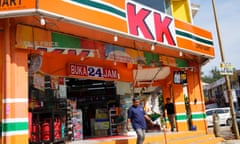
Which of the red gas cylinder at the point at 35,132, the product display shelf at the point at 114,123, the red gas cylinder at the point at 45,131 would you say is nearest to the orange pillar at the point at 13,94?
the red gas cylinder at the point at 35,132

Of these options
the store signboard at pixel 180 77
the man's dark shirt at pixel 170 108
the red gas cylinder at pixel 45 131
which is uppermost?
the store signboard at pixel 180 77

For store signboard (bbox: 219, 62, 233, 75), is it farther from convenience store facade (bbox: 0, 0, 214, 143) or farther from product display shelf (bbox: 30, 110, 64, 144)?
product display shelf (bbox: 30, 110, 64, 144)

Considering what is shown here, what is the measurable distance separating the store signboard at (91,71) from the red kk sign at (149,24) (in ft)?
9.25

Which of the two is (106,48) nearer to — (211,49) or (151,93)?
(211,49)

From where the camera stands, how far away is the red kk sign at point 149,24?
965 cm

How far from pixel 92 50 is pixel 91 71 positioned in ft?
6.72

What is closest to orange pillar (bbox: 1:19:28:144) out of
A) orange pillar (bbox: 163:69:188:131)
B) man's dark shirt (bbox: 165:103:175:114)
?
man's dark shirt (bbox: 165:103:175:114)

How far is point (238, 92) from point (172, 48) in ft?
96.7

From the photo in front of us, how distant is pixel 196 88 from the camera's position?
47.9ft

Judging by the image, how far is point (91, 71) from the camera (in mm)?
11719

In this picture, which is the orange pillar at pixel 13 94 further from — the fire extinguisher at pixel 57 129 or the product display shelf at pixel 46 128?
the fire extinguisher at pixel 57 129

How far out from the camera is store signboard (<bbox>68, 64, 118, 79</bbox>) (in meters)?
11.1

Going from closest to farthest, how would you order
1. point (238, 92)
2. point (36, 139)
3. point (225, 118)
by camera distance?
point (36, 139)
point (225, 118)
point (238, 92)

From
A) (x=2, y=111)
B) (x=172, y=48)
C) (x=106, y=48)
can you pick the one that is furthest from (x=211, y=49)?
(x=2, y=111)
